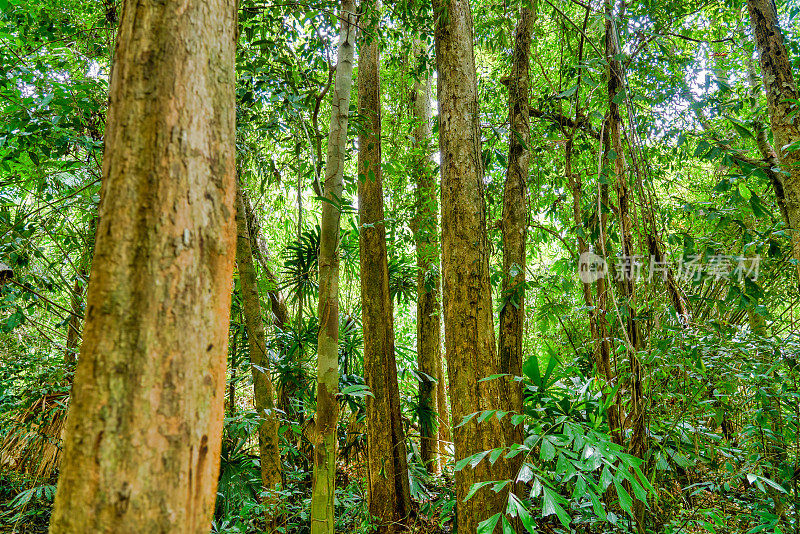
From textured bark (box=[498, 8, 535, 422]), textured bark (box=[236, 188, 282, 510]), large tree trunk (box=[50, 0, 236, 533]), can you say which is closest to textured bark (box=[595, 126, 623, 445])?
textured bark (box=[498, 8, 535, 422])

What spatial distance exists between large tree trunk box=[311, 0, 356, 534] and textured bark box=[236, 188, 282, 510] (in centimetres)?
→ 76

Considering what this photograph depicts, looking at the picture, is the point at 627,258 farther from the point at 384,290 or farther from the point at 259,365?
the point at 259,365

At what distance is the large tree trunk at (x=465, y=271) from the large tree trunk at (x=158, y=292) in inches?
64.6

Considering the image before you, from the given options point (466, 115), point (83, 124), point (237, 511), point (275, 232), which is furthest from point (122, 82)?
point (275, 232)

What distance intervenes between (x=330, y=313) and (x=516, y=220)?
1.47 m

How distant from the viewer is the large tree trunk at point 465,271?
7.37ft

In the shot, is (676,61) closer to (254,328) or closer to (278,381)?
(254,328)

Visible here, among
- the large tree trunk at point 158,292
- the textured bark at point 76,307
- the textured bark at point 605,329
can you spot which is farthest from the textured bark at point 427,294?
the large tree trunk at point 158,292

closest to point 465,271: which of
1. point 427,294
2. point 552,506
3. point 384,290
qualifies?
point 552,506

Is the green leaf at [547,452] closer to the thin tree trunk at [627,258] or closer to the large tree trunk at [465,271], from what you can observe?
the large tree trunk at [465,271]

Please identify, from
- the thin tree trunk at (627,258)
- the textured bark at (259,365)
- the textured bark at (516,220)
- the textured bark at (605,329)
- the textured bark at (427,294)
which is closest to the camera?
the thin tree trunk at (627,258)

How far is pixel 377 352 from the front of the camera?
142 inches

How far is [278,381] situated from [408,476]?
1.54 meters

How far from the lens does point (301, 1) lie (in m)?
2.72
